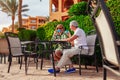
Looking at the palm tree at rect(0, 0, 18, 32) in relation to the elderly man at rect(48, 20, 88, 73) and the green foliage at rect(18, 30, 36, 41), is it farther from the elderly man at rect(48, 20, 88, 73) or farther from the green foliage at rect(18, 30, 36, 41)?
the elderly man at rect(48, 20, 88, 73)

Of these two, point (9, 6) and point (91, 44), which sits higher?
point (9, 6)

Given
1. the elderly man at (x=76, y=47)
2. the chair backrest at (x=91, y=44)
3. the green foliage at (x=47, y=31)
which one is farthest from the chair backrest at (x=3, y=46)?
the chair backrest at (x=91, y=44)

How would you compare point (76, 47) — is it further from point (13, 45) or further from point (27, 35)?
point (27, 35)

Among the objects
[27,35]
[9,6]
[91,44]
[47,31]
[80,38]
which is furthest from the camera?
[9,6]

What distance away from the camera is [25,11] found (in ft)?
176

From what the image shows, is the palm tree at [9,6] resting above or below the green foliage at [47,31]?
above

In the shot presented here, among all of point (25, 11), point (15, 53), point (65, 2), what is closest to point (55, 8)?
point (65, 2)

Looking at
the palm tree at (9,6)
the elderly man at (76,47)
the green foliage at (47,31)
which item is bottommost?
the elderly man at (76,47)

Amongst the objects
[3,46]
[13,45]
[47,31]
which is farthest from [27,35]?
[13,45]

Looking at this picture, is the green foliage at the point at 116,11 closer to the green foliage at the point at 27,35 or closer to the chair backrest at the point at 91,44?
the chair backrest at the point at 91,44

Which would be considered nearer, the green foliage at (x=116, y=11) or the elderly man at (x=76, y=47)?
the elderly man at (x=76, y=47)

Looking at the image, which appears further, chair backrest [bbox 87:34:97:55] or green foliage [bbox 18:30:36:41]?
green foliage [bbox 18:30:36:41]

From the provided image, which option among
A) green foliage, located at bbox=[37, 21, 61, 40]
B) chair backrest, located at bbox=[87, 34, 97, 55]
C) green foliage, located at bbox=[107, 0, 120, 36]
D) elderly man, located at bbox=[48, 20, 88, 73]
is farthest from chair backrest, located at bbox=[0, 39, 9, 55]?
green foliage, located at bbox=[107, 0, 120, 36]

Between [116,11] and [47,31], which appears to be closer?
[116,11]
